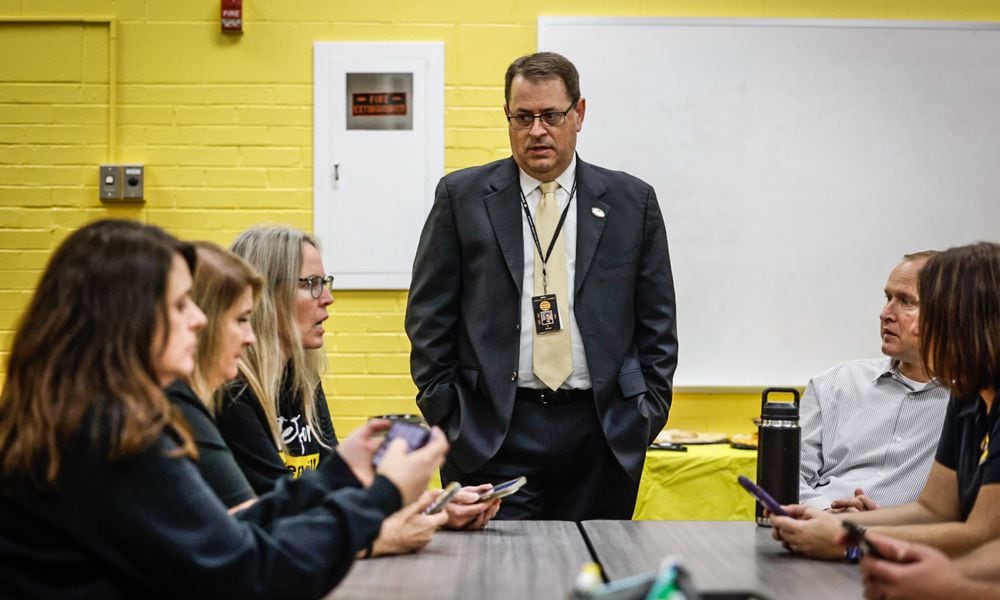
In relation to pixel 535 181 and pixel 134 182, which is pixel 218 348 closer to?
pixel 535 181

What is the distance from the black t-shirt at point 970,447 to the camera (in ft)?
6.36

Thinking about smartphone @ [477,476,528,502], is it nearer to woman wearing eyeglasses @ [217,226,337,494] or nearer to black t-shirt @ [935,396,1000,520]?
woman wearing eyeglasses @ [217,226,337,494]

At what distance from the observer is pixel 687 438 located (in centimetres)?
454

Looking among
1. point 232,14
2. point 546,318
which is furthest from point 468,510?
point 232,14

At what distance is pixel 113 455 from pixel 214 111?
3.61 metres

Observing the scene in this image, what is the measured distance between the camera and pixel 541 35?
4754 millimetres

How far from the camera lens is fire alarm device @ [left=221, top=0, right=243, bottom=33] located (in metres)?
4.75

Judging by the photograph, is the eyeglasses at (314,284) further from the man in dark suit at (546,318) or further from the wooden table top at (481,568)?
the wooden table top at (481,568)

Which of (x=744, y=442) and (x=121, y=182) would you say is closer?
(x=744, y=442)

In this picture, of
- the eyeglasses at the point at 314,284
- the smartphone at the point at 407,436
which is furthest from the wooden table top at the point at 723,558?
the eyeglasses at the point at 314,284

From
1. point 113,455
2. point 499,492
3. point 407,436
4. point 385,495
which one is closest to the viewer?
point 113,455

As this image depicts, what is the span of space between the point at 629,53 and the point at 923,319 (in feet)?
9.51

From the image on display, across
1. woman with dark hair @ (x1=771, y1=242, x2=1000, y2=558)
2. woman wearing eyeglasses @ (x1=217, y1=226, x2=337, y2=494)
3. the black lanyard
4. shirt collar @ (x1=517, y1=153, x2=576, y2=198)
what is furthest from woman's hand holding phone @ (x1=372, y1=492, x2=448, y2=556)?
shirt collar @ (x1=517, y1=153, x2=576, y2=198)

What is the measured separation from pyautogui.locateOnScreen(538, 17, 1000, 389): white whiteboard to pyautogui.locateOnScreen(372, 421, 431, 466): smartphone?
3.12 m
